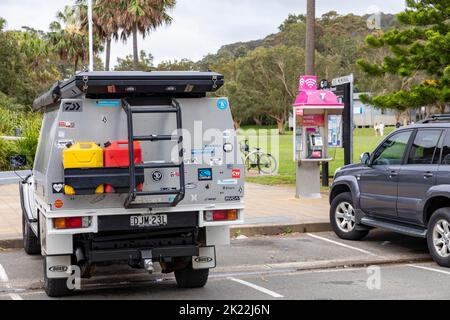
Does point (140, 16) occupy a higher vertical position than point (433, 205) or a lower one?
higher

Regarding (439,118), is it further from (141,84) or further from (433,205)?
(141,84)

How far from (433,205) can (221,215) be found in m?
3.41

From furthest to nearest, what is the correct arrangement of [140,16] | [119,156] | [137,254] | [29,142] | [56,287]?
[140,16] → [29,142] → [56,287] → [137,254] → [119,156]

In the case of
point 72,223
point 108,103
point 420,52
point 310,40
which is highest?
point 310,40

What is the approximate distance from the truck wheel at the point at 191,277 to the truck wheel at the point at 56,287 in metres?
1.26

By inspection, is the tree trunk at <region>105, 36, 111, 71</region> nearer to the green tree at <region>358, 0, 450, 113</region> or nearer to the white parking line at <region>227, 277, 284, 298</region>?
the green tree at <region>358, 0, 450, 113</region>

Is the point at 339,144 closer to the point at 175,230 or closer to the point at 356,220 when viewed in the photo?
the point at 356,220

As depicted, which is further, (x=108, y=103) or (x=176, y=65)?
(x=176, y=65)

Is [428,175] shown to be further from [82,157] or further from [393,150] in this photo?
[82,157]

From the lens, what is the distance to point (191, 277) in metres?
7.61

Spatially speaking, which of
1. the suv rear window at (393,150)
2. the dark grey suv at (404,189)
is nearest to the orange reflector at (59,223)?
the dark grey suv at (404,189)

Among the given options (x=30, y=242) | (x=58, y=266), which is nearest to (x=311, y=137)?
(x=30, y=242)

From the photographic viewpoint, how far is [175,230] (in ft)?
23.4

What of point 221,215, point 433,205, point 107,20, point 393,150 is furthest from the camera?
point 107,20
